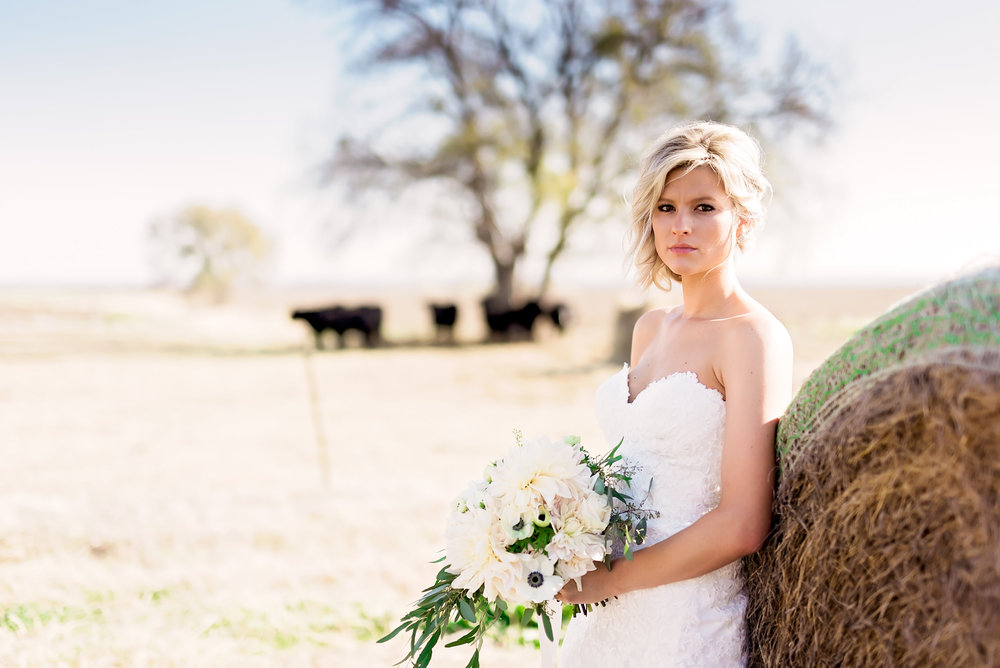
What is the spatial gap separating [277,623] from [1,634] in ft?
3.70

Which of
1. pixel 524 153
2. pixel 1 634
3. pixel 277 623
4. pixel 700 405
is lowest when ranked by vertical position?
pixel 277 623

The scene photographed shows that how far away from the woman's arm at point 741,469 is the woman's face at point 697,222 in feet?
0.82

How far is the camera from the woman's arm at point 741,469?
1.85 meters

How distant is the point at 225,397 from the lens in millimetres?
12945

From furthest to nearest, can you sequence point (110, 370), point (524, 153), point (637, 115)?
point (524, 153)
point (637, 115)
point (110, 370)

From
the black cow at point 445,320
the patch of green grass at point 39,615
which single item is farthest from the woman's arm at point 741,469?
the black cow at point 445,320

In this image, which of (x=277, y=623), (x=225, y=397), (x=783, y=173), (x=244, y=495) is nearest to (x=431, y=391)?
(x=225, y=397)

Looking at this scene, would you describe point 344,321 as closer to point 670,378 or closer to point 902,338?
point 670,378

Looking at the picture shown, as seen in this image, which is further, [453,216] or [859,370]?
[453,216]

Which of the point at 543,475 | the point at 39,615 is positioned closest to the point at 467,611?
the point at 543,475

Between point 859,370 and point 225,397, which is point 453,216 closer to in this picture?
point 225,397

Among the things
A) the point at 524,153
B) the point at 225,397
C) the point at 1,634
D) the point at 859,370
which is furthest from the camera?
the point at 524,153

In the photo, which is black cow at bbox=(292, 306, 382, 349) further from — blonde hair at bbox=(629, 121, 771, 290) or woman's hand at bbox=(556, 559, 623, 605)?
woman's hand at bbox=(556, 559, 623, 605)

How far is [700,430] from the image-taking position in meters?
2.02
